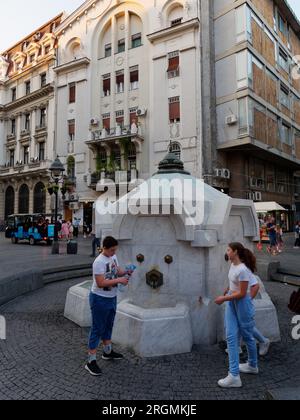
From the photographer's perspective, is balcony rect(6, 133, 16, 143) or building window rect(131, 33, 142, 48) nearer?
building window rect(131, 33, 142, 48)

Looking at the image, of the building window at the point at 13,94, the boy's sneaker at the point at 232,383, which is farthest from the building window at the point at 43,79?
the boy's sneaker at the point at 232,383

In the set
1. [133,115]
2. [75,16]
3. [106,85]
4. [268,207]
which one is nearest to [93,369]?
[268,207]

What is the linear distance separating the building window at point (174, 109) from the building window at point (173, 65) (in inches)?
78.4

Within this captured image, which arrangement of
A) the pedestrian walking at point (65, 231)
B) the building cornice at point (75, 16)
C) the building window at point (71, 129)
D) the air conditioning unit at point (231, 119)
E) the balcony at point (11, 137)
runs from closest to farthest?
the pedestrian walking at point (65, 231)
the air conditioning unit at point (231, 119)
the building cornice at point (75, 16)
the building window at point (71, 129)
the balcony at point (11, 137)

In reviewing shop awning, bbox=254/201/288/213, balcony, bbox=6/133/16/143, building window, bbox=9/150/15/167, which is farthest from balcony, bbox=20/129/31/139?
shop awning, bbox=254/201/288/213

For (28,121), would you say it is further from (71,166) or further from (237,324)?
(237,324)

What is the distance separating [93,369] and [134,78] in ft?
91.4

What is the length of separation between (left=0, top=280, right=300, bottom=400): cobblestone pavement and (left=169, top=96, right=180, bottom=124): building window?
22346mm

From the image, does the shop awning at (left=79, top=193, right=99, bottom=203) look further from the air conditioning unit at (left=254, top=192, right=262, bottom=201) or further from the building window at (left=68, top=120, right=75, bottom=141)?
the air conditioning unit at (left=254, top=192, right=262, bottom=201)

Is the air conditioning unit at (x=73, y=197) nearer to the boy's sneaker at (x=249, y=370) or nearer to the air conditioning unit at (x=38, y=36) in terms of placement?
the air conditioning unit at (x=38, y=36)

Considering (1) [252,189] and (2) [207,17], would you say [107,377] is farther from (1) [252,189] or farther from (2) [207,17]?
(2) [207,17]

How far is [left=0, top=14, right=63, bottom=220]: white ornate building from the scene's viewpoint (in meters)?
32.6

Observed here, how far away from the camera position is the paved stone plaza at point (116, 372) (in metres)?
3.10

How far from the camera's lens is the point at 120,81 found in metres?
28.4
